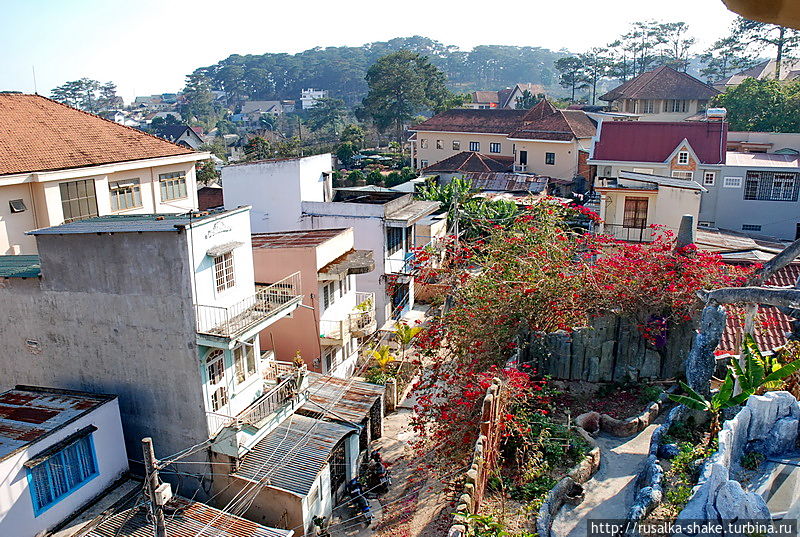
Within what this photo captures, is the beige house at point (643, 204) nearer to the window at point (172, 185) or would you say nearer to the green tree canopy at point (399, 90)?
the window at point (172, 185)

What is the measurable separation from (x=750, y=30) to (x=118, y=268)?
7064cm

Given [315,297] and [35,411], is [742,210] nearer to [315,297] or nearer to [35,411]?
[315,297]

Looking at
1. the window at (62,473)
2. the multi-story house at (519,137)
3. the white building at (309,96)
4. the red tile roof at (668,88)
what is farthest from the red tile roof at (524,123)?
the white building at (309,96)

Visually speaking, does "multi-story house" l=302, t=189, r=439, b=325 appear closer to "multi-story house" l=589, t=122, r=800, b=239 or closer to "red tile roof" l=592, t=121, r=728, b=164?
"multi-story house" l=589, t=122, r=800, b=239

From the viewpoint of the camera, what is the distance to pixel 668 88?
195ft

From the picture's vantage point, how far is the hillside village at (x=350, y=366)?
34.0 ft

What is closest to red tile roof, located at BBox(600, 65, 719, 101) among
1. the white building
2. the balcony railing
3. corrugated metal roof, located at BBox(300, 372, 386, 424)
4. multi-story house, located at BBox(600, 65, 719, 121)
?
multi-story house, located at BBox(600, 65, 719, 121)

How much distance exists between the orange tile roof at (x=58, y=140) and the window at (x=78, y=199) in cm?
63

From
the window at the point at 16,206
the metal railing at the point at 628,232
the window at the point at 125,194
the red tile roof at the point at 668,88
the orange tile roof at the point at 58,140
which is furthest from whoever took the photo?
the red tile roof at the point at 668,88

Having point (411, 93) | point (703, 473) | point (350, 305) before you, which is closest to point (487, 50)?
point (411, 93)

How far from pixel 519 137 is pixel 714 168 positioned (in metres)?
20.9

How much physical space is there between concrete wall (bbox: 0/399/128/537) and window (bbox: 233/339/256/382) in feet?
9.76

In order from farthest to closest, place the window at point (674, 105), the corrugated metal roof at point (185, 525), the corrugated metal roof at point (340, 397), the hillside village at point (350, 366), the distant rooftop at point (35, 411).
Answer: the window at point (674, 105)
the corrugated metal roof at point (340, 397)
the corrugated metal roof at point (185, 525)
the distant rooftop at point (35, 411)
the hillside village at point (350, 366)

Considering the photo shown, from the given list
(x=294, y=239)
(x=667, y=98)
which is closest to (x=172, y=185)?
(x=294, y=239)
